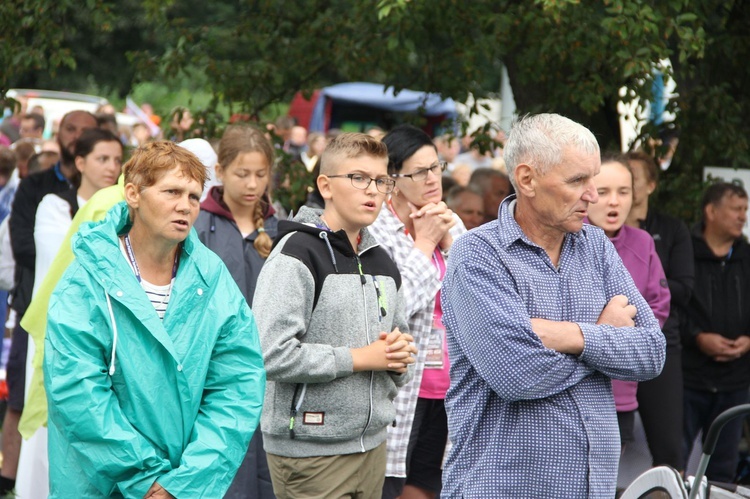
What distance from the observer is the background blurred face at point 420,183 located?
205 inches

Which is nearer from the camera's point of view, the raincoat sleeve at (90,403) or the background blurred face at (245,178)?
the raincoat sleeve at (90,403)

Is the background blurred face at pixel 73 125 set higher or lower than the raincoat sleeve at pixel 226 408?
higher

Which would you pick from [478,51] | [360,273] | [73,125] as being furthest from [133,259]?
[478,51]

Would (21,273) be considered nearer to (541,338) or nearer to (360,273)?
(360,273)

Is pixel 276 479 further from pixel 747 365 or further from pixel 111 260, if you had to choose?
pixel 747 365

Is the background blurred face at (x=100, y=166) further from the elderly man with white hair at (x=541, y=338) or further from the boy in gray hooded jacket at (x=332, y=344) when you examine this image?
the elderly man with white hair at (x=541, y=338)

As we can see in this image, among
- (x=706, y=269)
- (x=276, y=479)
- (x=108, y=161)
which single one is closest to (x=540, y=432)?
(x=276, y=479)

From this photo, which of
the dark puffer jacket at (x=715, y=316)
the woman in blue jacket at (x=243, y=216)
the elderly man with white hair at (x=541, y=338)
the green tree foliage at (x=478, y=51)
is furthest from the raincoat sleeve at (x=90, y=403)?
the dark puffer jacket at (x=715, y=316)

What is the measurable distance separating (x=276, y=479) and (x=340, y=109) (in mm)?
22266

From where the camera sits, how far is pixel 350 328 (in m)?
4.27

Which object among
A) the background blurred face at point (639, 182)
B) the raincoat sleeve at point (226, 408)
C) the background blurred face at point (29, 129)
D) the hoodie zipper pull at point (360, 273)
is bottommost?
the raincoat sleeve at point (226, 408)

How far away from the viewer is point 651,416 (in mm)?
5887

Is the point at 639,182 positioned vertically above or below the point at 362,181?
above

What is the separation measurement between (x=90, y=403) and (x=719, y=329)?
15.3 feet
